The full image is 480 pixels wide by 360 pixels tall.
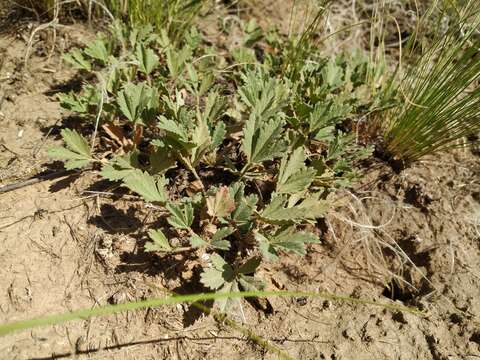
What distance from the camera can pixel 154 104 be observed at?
5.54ft

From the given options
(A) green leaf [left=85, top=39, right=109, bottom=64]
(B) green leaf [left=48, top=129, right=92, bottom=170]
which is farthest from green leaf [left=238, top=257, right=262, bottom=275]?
(A) green leaf [left=85, top=39, right=109, bottom=64]

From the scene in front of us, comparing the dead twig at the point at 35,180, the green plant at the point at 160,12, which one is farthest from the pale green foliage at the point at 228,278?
the green plant at the point at 160,12

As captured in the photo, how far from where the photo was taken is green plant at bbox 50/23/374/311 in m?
1.46

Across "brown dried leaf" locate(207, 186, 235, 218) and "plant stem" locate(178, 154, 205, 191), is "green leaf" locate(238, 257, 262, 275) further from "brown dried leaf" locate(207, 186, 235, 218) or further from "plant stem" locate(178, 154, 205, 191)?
"plant stem" locate(178, 154, 205, 191)

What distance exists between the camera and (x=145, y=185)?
147cm

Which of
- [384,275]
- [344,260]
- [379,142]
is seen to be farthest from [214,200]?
[379,142]

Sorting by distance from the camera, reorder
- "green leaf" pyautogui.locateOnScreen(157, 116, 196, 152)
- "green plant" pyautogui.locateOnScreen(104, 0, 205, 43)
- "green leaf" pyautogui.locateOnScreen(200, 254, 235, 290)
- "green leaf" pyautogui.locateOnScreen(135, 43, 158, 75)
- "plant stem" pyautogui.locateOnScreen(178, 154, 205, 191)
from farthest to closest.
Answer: "green plant" pyautogui.locateOnScreen(104, 0, 205, 43) → "green leaf" pyautogui.locateOnScreen(135, 43, 158, 75) → "plant stem" pyautogui.locateOnScreen(178, 154, 205, 191) → "green leaf" pyautogui.locateOnScreen(157, 116, 196, 152) → "green leaf" pyautogui.locateOnScreen(200, 254, 235, 290)

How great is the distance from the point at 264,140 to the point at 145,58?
2.18ft

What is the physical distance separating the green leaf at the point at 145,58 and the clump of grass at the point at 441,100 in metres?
1.01

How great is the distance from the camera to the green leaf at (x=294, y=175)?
155 cm

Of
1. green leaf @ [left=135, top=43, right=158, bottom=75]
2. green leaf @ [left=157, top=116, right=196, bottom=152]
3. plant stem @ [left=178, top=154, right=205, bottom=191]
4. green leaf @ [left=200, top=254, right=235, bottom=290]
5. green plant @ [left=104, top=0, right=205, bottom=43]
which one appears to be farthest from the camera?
green plant @ [left=104, top=0, right=205, bottom=43]

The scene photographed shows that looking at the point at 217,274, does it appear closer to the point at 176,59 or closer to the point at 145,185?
the point at 145,185

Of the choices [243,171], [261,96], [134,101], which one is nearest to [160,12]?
[134,101]

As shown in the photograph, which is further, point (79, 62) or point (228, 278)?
point (79, 62)
